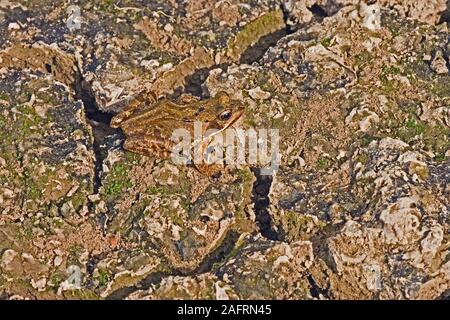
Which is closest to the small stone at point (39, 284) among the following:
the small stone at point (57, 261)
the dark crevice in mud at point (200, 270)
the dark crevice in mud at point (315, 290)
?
the small stone at point (57, 261)

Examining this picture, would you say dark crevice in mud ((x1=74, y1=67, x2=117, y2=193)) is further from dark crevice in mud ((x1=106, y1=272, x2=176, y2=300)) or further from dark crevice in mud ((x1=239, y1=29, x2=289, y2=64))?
dark crevice in mud ((x1=239, y1=29, x2=289, y2=64))

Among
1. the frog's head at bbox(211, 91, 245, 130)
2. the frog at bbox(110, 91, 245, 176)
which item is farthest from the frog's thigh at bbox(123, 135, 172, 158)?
the frog's head at bbox(211, 91, 245, 130)

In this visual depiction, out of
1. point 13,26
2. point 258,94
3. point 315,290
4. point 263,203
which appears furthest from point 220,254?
point 13,26

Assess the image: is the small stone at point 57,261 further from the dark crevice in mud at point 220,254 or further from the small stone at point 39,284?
the dark crevice in mud at point 220,254

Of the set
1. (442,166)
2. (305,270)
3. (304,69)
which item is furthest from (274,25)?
(305,270)

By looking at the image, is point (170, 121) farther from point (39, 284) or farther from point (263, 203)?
point (39, 284)
